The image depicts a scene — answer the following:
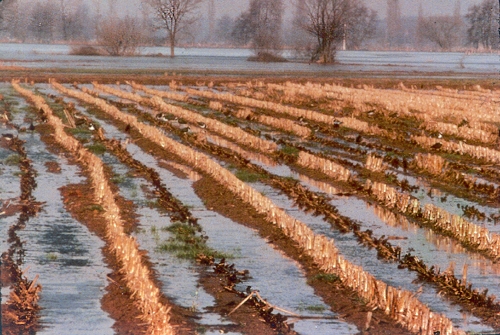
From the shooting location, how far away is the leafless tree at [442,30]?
83.3 meters

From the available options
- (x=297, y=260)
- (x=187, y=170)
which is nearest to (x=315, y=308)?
(x=297, y=260)

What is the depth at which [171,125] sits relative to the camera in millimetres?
22109

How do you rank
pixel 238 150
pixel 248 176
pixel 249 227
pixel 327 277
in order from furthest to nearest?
pixel 238 150 → pixel 248 176 → pixel 249 227 → pixel 327 277

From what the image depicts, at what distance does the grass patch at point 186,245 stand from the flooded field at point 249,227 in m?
0.03

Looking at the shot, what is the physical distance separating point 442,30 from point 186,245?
84009 mm

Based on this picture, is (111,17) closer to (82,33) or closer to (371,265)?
(82,33)

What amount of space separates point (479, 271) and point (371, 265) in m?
1.19

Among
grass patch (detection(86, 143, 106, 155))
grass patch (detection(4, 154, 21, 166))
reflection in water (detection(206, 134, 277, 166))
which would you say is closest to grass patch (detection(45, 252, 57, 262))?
grass patch (detection(4, 154, 21, 166))

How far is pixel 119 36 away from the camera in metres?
76.4

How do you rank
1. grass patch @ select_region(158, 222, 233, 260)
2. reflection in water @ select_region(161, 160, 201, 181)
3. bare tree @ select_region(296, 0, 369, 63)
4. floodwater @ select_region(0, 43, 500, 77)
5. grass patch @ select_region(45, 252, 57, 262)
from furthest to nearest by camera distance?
bare tree @ select_region(296, 0, 369, 63) → floodwater @ select_region(0, 43, 500, 77) → reflection in water @ select_region(161, 160, 201, 181) → grass patch @ select_region(158, 222, 233, 260) → grass patch @ select_region(45, 252, 57, 262)

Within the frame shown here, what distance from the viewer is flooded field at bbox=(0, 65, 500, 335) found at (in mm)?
7586

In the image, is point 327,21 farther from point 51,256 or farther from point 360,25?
point 51,256

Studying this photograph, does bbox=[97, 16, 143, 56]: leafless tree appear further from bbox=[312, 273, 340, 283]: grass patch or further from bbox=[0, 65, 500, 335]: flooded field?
bbox=[312, 273, 340, 283]: grass patch

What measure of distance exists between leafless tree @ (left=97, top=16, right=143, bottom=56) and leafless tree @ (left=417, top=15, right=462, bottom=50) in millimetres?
28282
